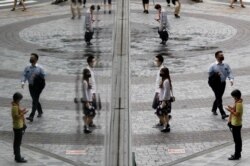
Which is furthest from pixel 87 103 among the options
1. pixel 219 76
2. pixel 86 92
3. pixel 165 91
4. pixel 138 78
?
pixel 138 78

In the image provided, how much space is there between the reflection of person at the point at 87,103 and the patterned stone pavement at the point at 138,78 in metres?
0.07

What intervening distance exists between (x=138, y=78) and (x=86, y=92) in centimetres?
1172

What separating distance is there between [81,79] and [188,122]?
7771mm

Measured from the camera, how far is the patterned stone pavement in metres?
7.80

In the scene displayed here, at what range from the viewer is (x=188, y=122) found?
521 inches

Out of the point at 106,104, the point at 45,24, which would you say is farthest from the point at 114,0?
the point at 106,104

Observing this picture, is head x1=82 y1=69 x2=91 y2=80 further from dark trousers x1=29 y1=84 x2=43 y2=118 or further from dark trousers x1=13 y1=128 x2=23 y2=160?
dark trousers x1=29 y1=84 x2=43 y2=118

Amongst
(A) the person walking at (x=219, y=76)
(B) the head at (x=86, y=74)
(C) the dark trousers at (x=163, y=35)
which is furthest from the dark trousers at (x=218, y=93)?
(B) the head at (x=86, y=74)

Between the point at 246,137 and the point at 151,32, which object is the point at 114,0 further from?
the point at 246,137

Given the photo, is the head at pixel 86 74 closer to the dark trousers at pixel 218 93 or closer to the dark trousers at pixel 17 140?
the dark trousers at pixel 17 140

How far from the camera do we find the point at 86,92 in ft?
18.1

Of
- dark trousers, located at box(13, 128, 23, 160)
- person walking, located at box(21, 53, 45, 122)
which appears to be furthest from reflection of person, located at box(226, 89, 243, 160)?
person walking, located at box(21, 53, 45, 122)

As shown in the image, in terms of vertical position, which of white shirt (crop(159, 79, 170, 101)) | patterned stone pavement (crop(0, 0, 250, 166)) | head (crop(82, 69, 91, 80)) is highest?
head (crop(82, 69, 91, 80))

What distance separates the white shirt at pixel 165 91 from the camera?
12.4 meters
